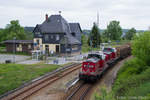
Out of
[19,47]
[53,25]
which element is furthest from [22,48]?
[53,25]

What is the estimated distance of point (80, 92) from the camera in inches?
582

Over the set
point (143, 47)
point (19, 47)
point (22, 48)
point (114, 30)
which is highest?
point (114, 30)

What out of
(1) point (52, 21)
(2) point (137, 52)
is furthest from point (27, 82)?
(1) point (52, 21)

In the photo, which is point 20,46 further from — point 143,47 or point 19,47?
point 143,47

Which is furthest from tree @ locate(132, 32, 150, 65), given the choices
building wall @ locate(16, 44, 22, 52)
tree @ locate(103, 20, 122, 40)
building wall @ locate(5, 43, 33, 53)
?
tree @ locate(103, 20, 122, 40)

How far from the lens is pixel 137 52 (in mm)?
16938

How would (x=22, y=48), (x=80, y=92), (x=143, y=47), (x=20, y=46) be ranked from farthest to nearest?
(x=20, y=46), (x=22, y=48), (x=143, y=47), (x=80, y=92)

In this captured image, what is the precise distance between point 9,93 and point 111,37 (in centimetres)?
8018

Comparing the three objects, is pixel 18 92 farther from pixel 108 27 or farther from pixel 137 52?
pixel 108 27

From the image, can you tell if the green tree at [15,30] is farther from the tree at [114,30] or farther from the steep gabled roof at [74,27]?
the tree at [114,30]

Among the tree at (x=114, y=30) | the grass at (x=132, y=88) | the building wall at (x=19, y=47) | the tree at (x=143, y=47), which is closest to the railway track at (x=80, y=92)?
the grass at (x=132, y=88)

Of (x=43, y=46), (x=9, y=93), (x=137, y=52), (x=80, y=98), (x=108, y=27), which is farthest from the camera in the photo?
(x=108, y=27)

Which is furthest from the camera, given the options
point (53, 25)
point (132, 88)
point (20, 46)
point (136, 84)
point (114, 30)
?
point (114, 30)

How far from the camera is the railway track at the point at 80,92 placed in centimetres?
1336
